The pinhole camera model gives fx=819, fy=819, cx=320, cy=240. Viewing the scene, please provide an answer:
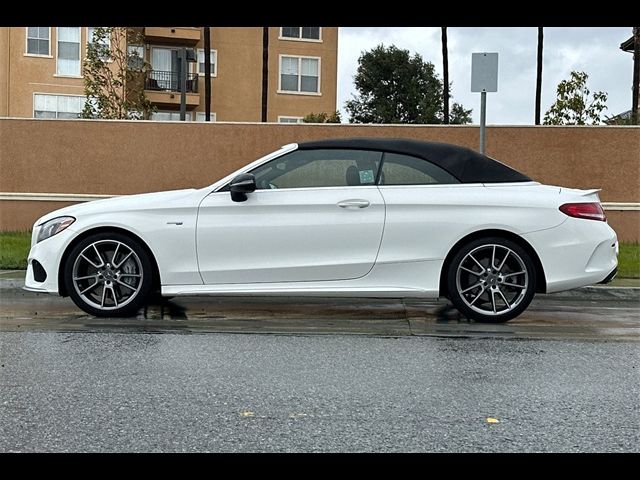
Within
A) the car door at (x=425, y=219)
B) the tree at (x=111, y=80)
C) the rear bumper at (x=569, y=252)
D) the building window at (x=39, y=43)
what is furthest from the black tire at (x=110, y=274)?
the building window at (x=39, y=43)

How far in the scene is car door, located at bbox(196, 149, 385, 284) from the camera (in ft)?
23.4

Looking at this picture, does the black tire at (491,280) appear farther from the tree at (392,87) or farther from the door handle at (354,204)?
the tree at (392,87)

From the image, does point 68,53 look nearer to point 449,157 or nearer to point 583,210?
point 449,157

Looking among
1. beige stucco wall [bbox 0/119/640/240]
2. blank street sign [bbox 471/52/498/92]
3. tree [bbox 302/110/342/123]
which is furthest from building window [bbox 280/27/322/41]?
blank street sign [bbox 471/52/498/92]

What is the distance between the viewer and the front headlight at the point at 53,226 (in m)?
7.22

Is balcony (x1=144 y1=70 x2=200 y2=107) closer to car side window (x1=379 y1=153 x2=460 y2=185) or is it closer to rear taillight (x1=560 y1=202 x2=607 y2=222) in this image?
car side window (x1=379 y1=153 x2=460 y2=185)

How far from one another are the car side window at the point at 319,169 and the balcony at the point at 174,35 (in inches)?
1158

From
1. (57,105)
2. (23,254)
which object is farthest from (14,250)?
(57,105)

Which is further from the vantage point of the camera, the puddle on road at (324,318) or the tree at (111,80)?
the tree at (111,80)

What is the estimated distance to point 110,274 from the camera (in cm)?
720

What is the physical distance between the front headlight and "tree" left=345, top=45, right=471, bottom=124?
120 feet

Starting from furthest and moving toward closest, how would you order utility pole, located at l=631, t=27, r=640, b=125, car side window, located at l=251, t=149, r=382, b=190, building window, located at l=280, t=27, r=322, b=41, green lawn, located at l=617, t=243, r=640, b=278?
building window, located at l=280, t=27, r=322, b=41
utility pole, located at l=631, t=27, r=640, b=125
green lawn, located at l=617, t=243, r=640, b=278
car side window, located at l=251, t=149, r=382, b=190

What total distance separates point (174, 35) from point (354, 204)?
30590mm

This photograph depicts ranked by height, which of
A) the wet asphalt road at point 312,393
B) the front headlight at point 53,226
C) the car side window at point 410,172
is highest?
the car side window at point 410,172
